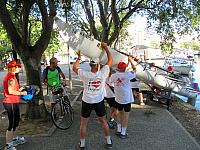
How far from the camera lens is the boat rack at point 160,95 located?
12.1 metres

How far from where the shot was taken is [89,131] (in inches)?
314

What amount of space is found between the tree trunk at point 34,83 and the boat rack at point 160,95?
4.79 metres

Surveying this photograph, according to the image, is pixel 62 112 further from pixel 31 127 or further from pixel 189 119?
pixel 189 119

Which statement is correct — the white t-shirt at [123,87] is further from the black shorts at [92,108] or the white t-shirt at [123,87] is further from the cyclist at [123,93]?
the black shorts at [92,108]

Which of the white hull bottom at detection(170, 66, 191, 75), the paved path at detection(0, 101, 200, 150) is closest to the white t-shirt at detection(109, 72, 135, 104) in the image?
the paved path at detection(0, 101, 200, 150)

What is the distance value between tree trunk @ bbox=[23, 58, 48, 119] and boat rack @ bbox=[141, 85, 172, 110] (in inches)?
189

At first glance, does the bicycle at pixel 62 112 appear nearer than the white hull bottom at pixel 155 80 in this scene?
Yes

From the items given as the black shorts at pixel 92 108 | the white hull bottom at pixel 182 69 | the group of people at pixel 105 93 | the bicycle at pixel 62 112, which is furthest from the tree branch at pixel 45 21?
the white hull bottom at pixel 182 69

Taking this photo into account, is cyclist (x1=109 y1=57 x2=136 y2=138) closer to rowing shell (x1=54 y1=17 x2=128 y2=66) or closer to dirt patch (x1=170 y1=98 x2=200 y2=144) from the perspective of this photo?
dirt patch (x1=170 y1=98 x2=200 y2=144)

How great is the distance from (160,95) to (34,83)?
5.25 metres

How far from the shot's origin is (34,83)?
900cm

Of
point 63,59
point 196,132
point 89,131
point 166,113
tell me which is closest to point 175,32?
point 166,113

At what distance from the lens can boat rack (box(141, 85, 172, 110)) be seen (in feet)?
39.6

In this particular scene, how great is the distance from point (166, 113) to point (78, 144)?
4.66 meters
